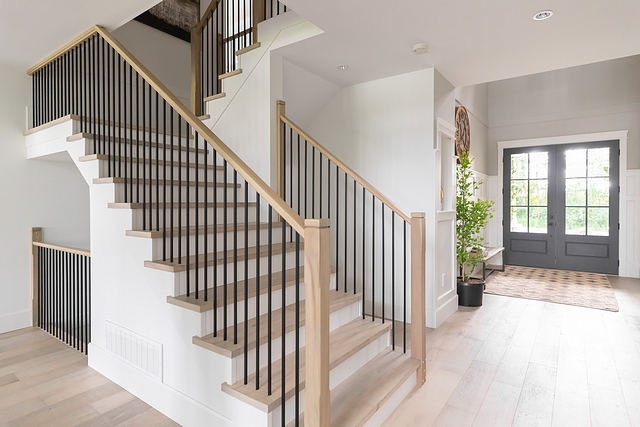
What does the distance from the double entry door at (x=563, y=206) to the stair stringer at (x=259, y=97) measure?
5304mm

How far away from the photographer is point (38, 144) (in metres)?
3.32

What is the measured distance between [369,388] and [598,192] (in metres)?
5.91

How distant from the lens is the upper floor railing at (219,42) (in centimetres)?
338

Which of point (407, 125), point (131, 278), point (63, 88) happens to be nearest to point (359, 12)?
point (407, 125)

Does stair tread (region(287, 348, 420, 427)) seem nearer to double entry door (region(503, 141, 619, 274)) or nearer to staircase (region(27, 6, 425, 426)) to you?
staircase (region(27, 6, 425, 426))

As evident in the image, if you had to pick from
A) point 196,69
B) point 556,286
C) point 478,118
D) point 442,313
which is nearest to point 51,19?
point 196,69

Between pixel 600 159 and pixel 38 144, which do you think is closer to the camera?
pixel 38 144

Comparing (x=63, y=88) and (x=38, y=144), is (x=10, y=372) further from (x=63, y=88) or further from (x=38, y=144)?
(x=63, y=88)

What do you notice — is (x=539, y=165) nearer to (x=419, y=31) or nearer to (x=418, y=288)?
(x=419, y=31)

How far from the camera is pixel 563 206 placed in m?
6.26

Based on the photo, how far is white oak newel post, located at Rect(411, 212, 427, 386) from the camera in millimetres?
2449

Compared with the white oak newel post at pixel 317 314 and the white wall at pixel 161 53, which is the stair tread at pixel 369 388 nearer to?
the white oak newel post at pixel 317 314

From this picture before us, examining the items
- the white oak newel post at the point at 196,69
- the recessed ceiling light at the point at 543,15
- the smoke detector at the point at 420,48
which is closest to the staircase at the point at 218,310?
the white oak newel post at the point at 196,69

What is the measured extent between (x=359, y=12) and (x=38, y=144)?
9.98ft
